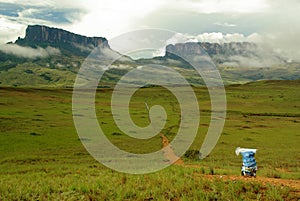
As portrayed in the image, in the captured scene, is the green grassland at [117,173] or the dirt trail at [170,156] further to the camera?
the dirt trail at [170,156]

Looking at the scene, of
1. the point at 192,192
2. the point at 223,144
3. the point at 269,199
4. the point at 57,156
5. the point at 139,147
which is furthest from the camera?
the point at 223,144

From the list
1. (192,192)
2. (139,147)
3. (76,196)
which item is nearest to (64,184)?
(76,196)

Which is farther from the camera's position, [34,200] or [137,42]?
[137,42]

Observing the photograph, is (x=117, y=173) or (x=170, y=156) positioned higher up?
(x=117, y=173)

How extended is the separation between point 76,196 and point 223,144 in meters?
35.1

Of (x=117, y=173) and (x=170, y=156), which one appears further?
(x=170, y=156)

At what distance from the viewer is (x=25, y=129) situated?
1969 inches

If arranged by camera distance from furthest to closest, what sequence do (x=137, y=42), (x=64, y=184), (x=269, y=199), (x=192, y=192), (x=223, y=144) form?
(x=223, y=144)
(x=137, y=42)
(x=64, y=184)
(x=192, y=192)
(x=269, y=199)

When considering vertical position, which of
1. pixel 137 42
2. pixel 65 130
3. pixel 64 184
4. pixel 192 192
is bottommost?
pixel 65 130

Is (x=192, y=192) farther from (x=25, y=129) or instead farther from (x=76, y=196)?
(x=25, y=129)

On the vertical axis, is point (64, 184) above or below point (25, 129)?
above

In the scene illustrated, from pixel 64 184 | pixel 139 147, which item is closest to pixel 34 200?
pixel 64 184

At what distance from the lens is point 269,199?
11867 millimetres

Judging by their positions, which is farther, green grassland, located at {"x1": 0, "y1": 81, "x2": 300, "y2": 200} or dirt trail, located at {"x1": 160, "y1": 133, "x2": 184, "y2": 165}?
dirt trail, located at {"x1": 160, "y1": 133, "x2": 184, "y2": 165}
